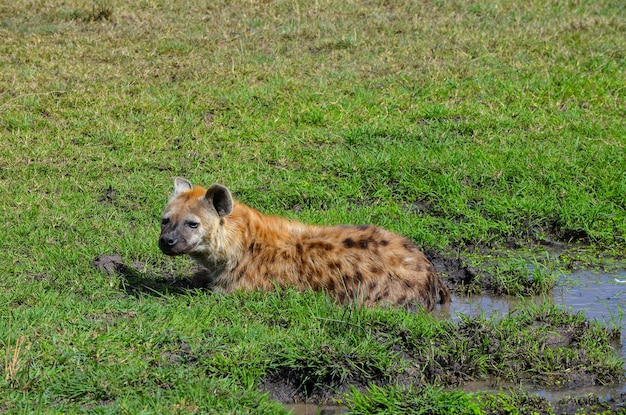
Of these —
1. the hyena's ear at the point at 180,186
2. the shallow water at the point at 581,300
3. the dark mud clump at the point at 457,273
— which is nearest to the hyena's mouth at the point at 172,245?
the hyena's ear at the point at 180,186

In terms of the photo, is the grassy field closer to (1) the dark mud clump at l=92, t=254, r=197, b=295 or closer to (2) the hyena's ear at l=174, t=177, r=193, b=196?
(1) the dark mud clump at l=92, t=254, r=197, b=295

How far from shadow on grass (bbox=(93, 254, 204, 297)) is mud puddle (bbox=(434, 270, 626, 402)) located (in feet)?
4.97

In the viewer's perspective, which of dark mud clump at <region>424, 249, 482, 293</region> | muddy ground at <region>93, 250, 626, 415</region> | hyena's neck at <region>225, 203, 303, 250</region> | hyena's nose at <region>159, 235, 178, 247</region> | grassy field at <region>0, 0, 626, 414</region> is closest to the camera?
muddy ground at <region>93, 250, 626, 415</region>

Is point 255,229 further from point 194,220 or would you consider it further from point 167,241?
point 167,241

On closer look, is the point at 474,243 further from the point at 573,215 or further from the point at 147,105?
the point at 147,105

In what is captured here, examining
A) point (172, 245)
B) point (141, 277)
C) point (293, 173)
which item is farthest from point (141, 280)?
point (293, 173)

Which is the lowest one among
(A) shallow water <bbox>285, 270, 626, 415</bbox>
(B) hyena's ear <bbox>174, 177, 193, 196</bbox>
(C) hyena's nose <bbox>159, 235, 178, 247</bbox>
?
(A) shallow water <bbox>285, 270, 626, 415</bbox>

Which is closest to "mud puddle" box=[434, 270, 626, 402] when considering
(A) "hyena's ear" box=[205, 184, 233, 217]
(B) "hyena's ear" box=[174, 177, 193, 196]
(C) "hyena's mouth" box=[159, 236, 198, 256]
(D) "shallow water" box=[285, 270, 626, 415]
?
(D) "shallow water" box=[285, 270, 626, 415]

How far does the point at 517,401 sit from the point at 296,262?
1.70 meters

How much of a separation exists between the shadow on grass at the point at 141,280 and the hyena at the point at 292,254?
0.21m

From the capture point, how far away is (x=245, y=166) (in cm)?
773

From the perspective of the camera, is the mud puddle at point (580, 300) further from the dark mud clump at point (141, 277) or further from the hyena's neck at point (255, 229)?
the dark mud clump at point (141, 277)

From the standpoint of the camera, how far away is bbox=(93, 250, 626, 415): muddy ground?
14.1 ft

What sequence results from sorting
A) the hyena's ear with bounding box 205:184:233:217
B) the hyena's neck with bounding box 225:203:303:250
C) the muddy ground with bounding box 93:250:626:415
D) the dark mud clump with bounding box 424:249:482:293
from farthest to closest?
1. the dark mud clump with bounding box 424:249:482:293
2. the hyena's neck with bounding box 225:203:303:250
3. the hyena's ear with bounding box 205:184:233:217
4. the muddy ground with bounding box 93:250:626:415
